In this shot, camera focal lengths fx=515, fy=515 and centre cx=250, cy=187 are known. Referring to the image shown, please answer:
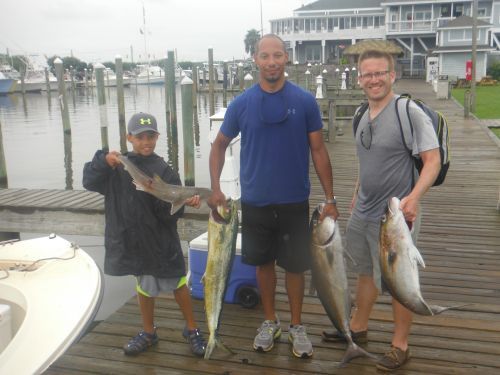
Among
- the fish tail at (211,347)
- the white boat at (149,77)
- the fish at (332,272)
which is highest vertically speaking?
the white boat at (149,77)

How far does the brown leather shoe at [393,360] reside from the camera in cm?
330

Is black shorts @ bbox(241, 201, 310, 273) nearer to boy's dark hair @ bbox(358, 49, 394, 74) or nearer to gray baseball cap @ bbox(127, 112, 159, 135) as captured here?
gray baseball cap @ bbox(127, 112, 159, 135)

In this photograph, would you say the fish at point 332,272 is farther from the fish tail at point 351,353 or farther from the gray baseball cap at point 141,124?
the gray baseball cap at point 141,124

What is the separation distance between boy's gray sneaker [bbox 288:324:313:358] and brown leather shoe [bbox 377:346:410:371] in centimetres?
48

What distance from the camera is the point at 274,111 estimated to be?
330cm

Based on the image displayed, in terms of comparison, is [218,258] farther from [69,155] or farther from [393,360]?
[69,155]

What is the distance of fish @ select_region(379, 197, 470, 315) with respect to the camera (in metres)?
2.80

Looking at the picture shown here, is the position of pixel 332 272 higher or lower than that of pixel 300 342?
higher

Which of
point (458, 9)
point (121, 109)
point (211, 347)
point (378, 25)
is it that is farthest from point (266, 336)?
point (378, 25)

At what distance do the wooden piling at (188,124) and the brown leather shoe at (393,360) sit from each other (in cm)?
867

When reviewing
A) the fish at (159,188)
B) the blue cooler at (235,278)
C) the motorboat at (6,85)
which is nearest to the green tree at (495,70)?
the blue cooler at (235,278)

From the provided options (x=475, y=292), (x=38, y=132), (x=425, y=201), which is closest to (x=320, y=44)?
(x=38, y=132)

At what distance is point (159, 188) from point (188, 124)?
8.48 meters

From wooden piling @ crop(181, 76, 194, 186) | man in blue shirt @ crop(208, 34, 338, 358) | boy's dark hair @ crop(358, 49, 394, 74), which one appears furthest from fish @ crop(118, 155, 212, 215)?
wooden piling @ crop(181, 76, 194, 186)
